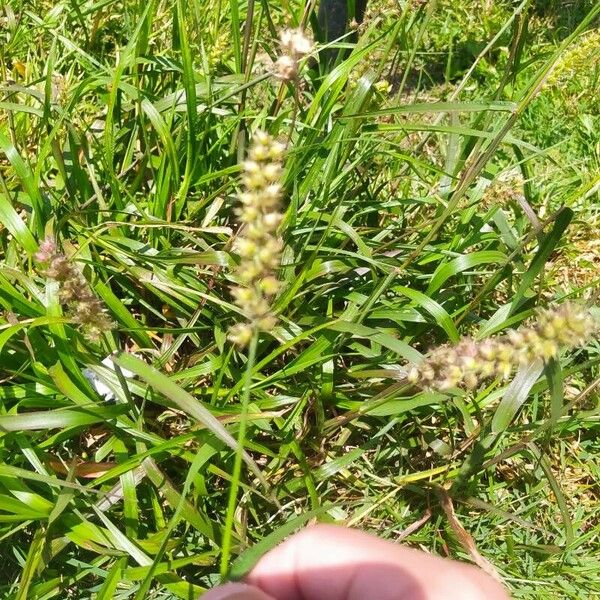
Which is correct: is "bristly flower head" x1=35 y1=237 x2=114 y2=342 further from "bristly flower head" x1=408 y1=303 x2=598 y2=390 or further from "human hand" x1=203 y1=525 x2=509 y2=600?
"bristly flower head" x1=408 y1=303 x2=598 y2=390

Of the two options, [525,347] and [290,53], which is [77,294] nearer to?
[290,53]

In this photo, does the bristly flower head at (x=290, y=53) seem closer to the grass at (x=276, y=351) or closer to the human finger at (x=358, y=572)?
the grass at (x=276, y=351)

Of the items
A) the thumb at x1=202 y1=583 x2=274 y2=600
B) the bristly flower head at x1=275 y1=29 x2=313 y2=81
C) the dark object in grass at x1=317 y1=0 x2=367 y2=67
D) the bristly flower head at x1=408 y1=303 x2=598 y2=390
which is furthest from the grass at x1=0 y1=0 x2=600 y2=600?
the bristly flower head at x1=408 y1=303 x2=598 y2=390

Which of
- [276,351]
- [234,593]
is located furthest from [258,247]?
[276,351]

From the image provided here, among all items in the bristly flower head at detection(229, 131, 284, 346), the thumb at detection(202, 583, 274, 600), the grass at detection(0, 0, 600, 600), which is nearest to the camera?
the bristly flower head at detection(229, 131, 284, 346)

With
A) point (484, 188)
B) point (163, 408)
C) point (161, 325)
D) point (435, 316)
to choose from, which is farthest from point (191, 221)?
point (484, 188)

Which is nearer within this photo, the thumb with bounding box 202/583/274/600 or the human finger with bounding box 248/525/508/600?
the thumb with bounding box 202/583/274/600

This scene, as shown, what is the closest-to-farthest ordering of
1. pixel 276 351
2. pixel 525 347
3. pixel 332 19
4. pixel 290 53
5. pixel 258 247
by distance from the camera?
pixel 258 247
pixel 525 347
pixel 290 53
pixel 276 351
pixel 332 19

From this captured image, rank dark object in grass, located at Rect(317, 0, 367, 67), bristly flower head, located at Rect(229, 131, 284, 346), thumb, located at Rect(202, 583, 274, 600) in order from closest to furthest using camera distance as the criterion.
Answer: bristly flower head, located at Rect(229, 131, 284, 346) < thumb, located at Rect(202, 583, 274, 600) < dark object in grass, located at Rect(317, 0, 367, 67)
